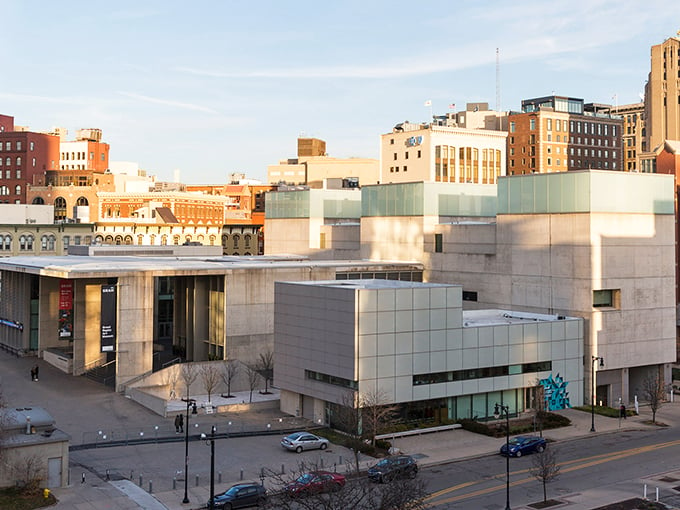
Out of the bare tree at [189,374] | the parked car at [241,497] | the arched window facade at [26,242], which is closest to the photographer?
the parked car at [241,497]

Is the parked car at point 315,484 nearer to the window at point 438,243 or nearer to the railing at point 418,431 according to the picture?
the railing at point 418,431

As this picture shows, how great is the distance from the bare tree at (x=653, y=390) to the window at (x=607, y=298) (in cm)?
712

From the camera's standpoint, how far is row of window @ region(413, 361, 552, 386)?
59594 millimetres

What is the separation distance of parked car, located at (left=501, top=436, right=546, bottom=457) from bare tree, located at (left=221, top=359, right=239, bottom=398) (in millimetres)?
25874

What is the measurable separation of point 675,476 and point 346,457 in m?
19.4

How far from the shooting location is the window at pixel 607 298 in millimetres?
69031

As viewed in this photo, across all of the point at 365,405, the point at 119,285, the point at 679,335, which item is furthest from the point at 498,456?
the point at 679,335

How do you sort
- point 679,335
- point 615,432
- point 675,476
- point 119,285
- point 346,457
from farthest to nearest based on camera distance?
point 679,335 < point 119,285 < point 615,432 < point 346,457 < point 675,476

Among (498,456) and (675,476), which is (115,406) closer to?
(498,456)

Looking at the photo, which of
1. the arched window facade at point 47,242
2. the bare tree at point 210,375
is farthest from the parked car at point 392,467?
the arched window facade at point 47,242

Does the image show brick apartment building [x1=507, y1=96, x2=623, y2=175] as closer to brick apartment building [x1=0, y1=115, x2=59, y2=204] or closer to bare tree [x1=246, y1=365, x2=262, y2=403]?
brick apartment building [x1=0, y1=115, x2=59, y2=204]

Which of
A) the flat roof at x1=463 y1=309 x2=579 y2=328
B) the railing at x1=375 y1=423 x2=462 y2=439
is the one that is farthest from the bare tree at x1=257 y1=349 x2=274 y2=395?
the railing at x1=375 y1=423 x2=462 y2=439

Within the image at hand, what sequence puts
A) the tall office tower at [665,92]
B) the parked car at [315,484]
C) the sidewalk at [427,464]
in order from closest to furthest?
the parked car at [315,484], the sidewalk at [427,464], the tall office tower at [665,92]

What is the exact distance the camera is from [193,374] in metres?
69.8
